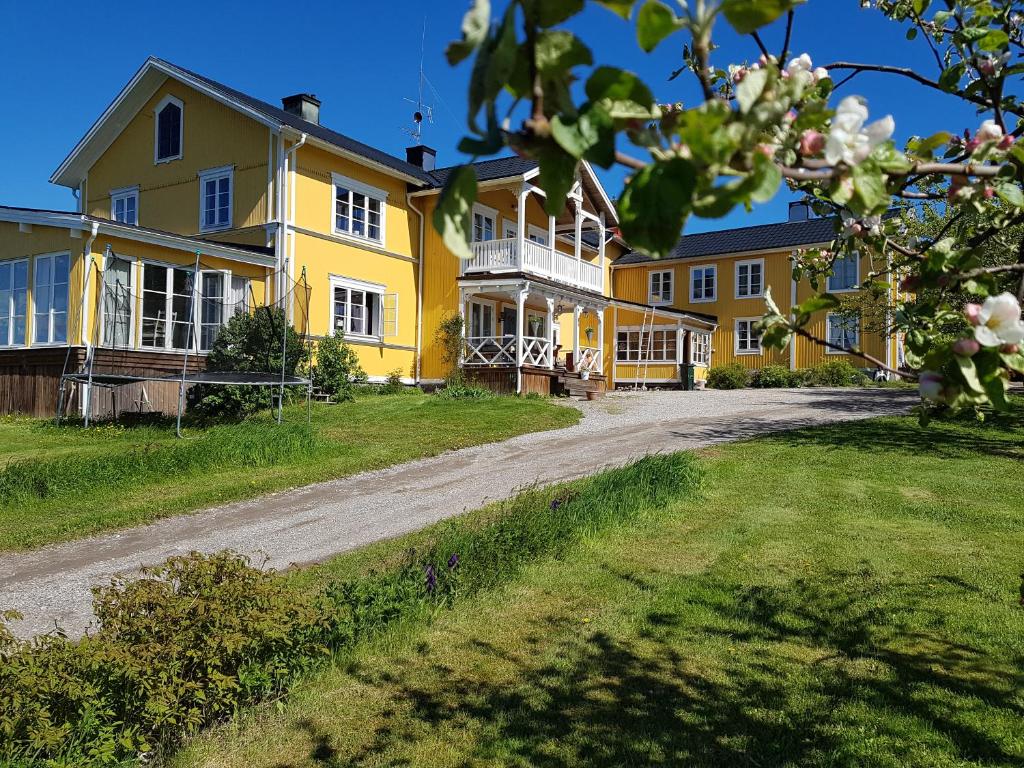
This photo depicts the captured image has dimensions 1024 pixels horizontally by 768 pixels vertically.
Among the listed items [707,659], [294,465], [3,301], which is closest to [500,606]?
[707,659]

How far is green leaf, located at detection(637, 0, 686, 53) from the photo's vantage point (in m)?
1.12

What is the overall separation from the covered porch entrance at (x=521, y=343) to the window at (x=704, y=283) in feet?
30.9

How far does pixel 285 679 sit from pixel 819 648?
2.91m

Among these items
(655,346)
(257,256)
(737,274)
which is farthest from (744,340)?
(257,256)

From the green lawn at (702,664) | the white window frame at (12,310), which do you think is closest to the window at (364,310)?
the white window frame at (12,310)

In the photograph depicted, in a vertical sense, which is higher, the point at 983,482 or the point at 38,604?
the point at 983,482

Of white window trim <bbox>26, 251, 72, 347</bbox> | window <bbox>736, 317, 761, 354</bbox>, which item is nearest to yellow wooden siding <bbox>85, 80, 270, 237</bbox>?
white window trim <bbox>26, 251, 72, 347</bbox>

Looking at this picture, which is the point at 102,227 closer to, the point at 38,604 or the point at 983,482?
the point at 38,604

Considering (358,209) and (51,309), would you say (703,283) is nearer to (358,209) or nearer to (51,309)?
(358,209)

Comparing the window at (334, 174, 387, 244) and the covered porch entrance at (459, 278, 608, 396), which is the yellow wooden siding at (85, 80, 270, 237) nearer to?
the window at (334, 174, 387, 244)

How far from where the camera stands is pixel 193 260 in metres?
17.8

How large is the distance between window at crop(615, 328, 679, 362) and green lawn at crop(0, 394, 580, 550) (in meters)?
14.7

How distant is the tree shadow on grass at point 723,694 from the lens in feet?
10.9

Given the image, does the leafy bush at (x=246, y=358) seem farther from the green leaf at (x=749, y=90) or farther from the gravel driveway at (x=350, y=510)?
the green leaf at (x=749, y=90)
